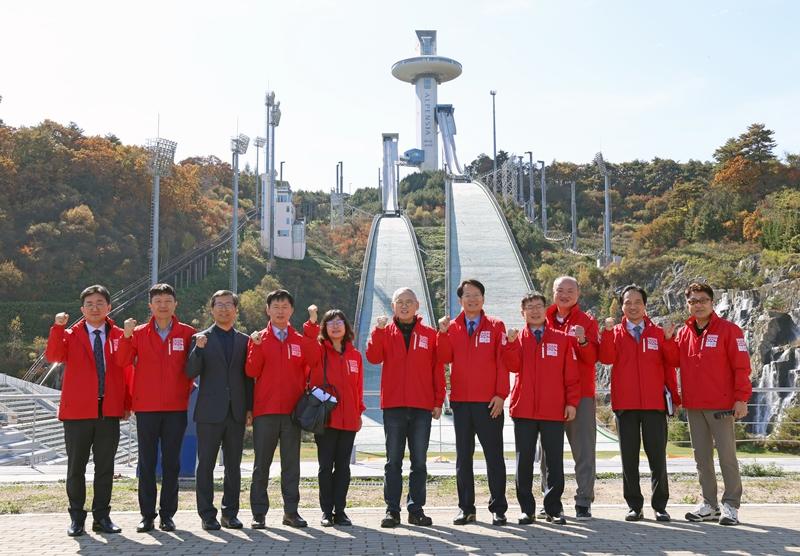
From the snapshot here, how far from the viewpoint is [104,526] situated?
638 cm

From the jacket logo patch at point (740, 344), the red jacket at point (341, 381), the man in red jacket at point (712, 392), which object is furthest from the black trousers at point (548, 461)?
the jacket logo patch at point (740, 344)

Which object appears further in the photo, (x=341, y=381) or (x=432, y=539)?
(x=341, y=381)

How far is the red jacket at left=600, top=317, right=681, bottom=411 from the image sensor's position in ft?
22.7

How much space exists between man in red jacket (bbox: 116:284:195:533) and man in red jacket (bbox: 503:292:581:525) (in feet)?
8.72

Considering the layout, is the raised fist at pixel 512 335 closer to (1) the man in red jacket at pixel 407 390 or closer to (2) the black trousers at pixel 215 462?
(1) the man in red jacket at pixel 407 390

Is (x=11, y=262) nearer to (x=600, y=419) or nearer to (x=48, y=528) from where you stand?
(x=600, y=419)

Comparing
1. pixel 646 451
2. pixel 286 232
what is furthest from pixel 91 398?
pixel 286 232

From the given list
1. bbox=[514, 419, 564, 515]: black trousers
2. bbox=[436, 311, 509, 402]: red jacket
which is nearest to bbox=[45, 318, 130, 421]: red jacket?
bbox=[436, 311, 509, 402]: red jacket

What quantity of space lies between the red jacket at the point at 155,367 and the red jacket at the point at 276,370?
544mm

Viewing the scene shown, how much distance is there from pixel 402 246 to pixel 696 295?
34772 millimetres

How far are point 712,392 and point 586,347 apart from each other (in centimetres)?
108

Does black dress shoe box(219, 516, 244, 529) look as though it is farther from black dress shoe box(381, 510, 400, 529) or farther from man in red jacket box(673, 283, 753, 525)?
man in red jacket box(673, 283, 753, 525)

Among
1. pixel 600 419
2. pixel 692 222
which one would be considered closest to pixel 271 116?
pixel 692 222

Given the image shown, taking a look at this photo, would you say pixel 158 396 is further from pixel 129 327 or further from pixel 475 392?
pixel 475 392
